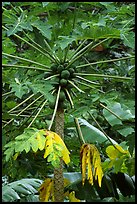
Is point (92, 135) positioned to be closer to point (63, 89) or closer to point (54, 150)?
point (63, 89)

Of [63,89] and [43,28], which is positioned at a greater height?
[43,28]

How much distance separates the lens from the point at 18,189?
1.95 m

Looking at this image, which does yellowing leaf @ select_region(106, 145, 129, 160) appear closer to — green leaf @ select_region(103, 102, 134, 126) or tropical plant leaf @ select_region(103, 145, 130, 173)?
tropical plant leaf @ select_region(103, 145, 130, 173)

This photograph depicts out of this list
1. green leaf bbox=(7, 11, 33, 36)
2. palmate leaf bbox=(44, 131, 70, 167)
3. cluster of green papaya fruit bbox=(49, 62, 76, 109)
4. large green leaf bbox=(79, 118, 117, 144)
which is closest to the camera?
palmate leaf bbox=(44, 131, 70, 167)

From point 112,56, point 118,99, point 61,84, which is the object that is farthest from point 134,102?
point 112,56

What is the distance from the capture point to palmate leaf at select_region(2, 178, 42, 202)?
6.13ft

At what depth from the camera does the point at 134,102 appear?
168 cm

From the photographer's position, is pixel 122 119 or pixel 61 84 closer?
pixel 122 119

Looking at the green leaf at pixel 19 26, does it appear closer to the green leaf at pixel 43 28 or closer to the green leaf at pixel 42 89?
the green leaf at pixel 43 28

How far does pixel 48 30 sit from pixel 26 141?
0.49 meters

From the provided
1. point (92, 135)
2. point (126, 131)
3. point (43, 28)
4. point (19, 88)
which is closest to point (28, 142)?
point (19, 88)

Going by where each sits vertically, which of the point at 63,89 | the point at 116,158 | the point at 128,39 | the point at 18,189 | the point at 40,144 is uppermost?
the point at 128,39

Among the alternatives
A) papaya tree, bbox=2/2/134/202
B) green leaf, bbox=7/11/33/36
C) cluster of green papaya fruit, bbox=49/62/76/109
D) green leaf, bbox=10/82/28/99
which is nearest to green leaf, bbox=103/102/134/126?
papaya tree, bbox=2/2/134/202

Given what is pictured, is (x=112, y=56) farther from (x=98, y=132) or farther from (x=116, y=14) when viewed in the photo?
(x=116, y=14)
